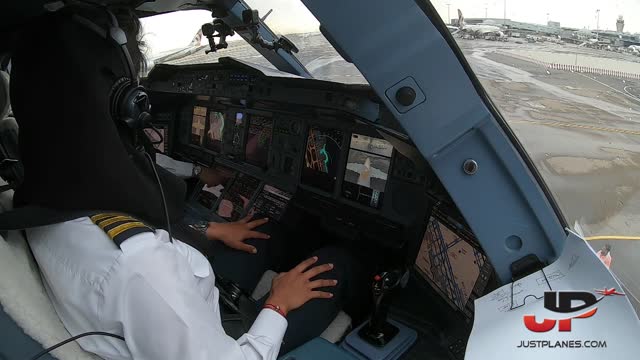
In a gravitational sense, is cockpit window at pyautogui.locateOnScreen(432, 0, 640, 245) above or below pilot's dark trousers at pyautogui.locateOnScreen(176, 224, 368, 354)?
above

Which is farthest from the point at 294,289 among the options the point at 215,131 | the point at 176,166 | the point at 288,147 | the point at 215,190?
the point at 176,166

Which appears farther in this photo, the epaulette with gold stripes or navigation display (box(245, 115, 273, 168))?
navigation display (box(245, 115, 273, 168))

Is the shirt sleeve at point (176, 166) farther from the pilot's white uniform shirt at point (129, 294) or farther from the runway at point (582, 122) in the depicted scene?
the pilot's white uniform shirt at point (129, 294)

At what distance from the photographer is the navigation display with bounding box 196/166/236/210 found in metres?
3.09

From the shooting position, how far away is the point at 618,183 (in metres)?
2.01

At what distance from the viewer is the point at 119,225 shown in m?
0.89

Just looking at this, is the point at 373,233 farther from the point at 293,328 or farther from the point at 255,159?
the point at 255,159

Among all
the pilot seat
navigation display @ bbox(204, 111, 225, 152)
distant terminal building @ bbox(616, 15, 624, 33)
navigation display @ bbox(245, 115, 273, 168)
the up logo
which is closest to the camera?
the pilot seat

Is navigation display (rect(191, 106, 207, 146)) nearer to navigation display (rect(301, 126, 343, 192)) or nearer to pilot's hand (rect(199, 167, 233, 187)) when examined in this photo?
pilot's hand (rect(199, 167, 233, 187))

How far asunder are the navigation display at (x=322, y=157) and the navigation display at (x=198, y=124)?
128cm

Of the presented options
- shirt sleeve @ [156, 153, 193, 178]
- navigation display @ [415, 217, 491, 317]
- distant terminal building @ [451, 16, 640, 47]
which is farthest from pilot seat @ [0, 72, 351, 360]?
shirt sleeve @ [156, 153, 193, 178]

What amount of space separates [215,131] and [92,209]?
244 centimetres

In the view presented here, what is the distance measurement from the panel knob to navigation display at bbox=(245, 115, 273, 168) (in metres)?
1.98

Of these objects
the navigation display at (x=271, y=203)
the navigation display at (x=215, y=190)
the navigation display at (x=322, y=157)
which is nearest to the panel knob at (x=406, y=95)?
the navigation display at (x=322, y=157)
